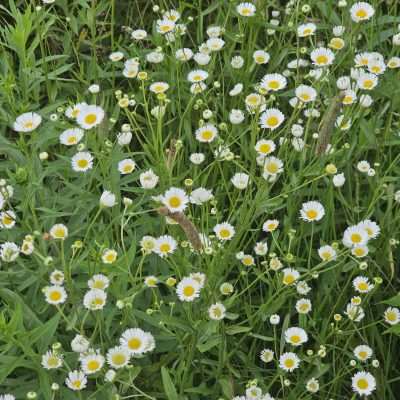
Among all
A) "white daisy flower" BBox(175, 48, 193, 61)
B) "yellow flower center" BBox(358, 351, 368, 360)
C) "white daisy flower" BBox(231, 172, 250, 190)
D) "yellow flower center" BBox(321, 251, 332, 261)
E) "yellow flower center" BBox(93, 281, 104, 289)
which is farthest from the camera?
"white daisy flower" BBox(175, 48, 193, 61)

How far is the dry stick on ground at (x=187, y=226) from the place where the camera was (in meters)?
1.41

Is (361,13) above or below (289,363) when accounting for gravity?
above

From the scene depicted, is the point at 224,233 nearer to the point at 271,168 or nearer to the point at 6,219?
the point at 271,168

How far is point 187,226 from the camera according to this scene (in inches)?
57.4

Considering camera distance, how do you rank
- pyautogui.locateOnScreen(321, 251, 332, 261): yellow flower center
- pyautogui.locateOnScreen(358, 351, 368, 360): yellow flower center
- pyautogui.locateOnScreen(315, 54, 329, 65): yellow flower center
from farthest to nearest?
pyautogui.locateOnScreen(315, 54, 329, 65): yellow flower center
pyautogui.locateOnScreen(321, 251, 332, 261): yellow flower center
pyautogui.locateOnScreen(358, 351, 368, 360): yellow flower center

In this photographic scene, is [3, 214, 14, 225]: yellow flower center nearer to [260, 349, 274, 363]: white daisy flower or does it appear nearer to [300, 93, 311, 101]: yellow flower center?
[260, 349, 274, 363]: white daisy flower

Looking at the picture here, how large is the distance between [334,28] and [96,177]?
36.5 inches

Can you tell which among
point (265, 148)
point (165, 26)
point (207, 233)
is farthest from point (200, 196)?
point (165, 26)

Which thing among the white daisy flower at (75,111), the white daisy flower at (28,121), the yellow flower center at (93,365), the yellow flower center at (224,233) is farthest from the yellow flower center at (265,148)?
the yellow flower center at (93,365)

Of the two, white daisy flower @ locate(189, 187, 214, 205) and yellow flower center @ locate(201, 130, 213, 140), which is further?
yellow flower center @ locate(201, 130, 213, 140)

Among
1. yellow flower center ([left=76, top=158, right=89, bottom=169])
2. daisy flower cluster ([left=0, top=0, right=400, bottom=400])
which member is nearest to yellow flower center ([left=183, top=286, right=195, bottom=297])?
daisy flower cluster ([left=0, top=0, right=400, bottom=400])

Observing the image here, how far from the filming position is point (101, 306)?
4.78ft

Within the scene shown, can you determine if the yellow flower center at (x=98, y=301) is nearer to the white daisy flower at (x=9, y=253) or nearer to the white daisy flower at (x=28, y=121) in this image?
the white daisy flower at (x=9, y=253)

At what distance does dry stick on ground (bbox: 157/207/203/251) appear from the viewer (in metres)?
1.41
